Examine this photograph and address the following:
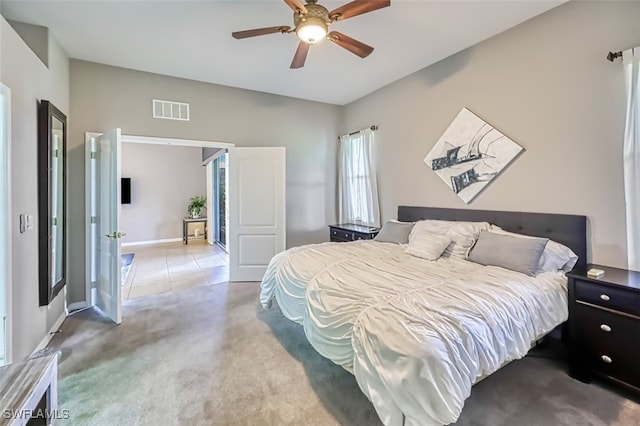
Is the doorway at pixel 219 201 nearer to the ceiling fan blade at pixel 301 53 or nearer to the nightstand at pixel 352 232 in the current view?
the nightstand at pixel 352 232

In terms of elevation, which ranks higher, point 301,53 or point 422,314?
point 301,53

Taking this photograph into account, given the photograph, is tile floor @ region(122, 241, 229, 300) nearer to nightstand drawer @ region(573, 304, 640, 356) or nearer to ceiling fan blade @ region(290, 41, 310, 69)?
ceiling fan blade @ region(290, 41, 310, 69)

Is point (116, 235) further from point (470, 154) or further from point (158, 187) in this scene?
point (158, 187)

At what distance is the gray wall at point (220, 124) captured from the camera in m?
3.67

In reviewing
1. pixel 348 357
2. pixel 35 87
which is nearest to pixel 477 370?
pixel 348 357

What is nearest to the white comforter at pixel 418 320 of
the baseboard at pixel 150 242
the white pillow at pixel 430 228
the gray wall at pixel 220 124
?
the white pillow at pixel 430 228

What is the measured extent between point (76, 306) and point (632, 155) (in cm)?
575

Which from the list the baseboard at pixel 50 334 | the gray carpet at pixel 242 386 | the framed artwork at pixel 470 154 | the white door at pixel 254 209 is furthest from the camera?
the white door at pixel 254 209

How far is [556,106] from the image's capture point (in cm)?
273

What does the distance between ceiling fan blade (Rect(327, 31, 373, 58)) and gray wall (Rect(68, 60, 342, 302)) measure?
2.60 meters

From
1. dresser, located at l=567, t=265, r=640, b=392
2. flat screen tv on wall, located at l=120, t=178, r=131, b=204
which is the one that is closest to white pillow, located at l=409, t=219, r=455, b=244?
dresser, located at l=567, t=265, r=640, b=392

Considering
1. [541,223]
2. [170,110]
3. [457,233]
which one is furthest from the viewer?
[170,110]

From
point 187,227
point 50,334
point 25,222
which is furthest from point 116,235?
point 187,227

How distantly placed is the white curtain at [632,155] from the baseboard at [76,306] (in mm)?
5533
